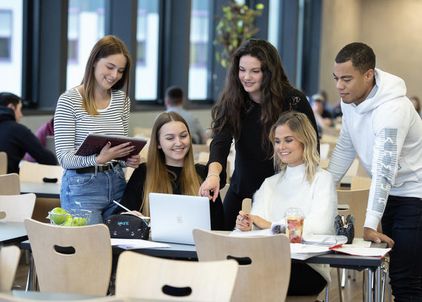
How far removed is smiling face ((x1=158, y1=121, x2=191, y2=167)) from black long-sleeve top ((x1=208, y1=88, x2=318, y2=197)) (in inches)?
5.7

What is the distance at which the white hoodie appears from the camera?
3.71 metres

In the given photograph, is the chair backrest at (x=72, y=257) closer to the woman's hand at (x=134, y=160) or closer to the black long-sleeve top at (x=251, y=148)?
the woman's hand at (x=134, y=160)

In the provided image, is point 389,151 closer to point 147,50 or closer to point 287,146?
point 287,146

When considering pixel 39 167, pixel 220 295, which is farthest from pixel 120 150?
pixel 39 167

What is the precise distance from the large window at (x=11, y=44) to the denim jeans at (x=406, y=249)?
5880mm

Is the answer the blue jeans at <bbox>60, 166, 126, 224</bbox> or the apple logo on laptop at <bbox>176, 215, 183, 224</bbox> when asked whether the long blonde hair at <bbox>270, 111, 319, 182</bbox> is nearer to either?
the apple logo on laptop at <bbox>176, 215, 183, 224</bbox>

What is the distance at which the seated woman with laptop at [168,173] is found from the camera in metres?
4.41

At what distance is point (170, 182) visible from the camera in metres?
4.43

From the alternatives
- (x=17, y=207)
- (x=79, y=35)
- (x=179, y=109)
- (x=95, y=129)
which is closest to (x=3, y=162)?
(x=17, y=207)

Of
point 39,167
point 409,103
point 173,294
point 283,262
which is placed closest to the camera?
point 173,294

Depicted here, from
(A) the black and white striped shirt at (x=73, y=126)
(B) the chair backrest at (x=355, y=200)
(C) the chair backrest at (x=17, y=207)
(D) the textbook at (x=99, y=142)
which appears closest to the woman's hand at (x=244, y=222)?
(D) the textbook at (x=99, y=142)

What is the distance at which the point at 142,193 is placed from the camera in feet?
14.6

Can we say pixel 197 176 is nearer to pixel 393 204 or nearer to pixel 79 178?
pixel 79 178

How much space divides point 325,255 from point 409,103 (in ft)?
2.45
